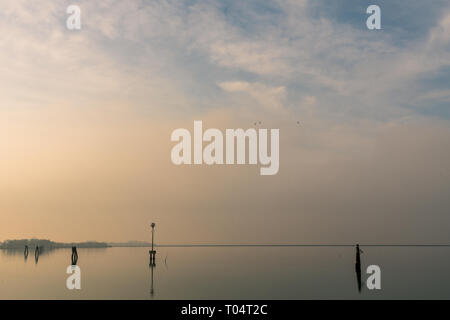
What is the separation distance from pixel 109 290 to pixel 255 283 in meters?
17.2

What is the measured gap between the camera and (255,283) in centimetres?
4941

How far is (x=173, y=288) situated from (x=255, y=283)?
1064 cm
